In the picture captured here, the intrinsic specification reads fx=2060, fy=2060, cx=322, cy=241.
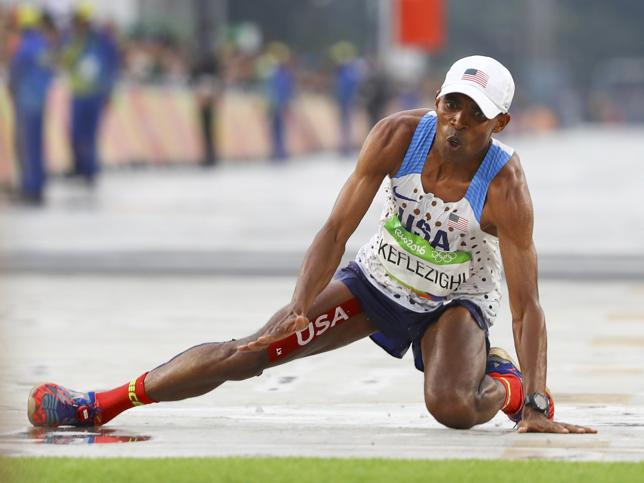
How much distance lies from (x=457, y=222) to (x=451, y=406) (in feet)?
2.28

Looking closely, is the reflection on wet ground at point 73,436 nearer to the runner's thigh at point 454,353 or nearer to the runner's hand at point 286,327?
the runner's hand at point 286,327

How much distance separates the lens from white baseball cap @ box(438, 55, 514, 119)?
24.1ft

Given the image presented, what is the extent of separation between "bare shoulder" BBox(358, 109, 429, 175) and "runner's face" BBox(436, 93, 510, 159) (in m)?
0.18

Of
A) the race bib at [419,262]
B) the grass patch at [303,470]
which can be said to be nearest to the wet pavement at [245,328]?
the grass patch at [303,470]

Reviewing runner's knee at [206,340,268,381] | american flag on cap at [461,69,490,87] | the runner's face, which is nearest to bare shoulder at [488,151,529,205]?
the runner's face

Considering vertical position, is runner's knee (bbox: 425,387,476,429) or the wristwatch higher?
the wristwatch

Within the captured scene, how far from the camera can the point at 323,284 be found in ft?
25.0

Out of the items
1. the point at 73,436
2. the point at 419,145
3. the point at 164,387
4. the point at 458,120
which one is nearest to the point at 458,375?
the point at 419,145

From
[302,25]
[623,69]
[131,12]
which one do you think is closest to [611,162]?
[131,12]

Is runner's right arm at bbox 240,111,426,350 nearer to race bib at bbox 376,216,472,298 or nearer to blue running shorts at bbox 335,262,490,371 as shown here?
race bib at bbox 376,216,472,298

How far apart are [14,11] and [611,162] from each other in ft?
68.4

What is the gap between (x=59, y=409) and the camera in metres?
7.74

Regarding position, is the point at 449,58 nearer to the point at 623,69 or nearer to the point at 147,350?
the point at 623,69

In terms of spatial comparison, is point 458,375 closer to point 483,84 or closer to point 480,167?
point 480,167
